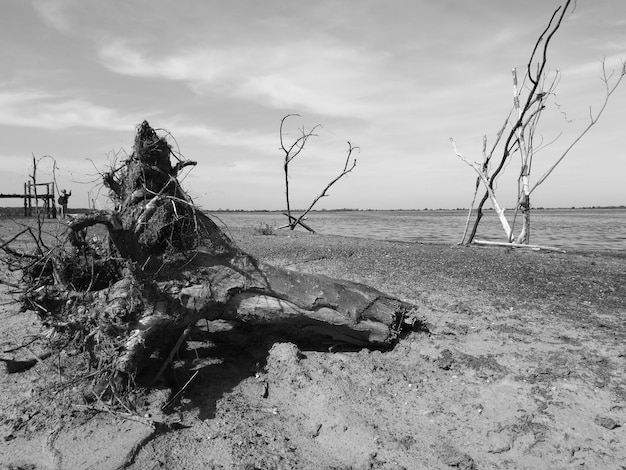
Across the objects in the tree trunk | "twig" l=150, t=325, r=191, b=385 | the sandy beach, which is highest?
the tree trunk

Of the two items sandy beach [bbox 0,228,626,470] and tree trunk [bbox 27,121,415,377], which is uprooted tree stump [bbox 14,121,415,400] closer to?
tree trunk [bbox 27,121,415,377]

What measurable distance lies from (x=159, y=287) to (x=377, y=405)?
2.13 metres

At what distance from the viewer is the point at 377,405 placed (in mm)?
3926

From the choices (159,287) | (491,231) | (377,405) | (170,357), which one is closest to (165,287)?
(159,287)

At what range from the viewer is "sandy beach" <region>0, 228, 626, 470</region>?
3.28 metres

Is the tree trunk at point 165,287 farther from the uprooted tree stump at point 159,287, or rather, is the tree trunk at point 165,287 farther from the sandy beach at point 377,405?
the sandy beach at point 377,405

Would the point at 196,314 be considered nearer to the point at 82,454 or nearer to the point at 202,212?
the point at 202,212

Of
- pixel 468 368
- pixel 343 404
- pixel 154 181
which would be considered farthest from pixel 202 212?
pixel 468 368

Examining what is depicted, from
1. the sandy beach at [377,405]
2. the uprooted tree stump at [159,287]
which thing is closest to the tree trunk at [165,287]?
the uprooted tree stump at [159,287]

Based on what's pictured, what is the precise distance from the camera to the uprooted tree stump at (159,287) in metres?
3.89

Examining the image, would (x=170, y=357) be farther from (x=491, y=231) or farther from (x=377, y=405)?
(x=491, y=231)

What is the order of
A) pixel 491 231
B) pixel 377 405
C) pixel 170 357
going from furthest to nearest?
1. pixel 491 231
2. pixel 170 357
3. pixel 377 405

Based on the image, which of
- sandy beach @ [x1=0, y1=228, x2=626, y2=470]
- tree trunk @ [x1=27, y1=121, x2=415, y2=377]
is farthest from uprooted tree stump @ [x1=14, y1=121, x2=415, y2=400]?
sandy beach @ [x1=0, y1=228, x2=626, y2=470]

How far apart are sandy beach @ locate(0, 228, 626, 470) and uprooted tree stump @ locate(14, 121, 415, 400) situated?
30 centimetres
